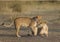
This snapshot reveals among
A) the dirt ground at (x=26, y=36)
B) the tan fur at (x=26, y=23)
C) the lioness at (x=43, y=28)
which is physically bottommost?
the dirt ground at (x=26, y=36)

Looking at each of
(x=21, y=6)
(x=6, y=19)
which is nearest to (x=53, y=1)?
(x=21, y=6)

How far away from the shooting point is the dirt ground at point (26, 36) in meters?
1.91

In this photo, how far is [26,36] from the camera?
2041 millimetres

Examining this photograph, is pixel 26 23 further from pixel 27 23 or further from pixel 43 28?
pixel 43 28

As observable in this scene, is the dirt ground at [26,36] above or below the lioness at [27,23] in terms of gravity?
below

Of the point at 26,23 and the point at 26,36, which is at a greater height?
the point at 26,23

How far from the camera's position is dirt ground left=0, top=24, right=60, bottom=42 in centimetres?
191

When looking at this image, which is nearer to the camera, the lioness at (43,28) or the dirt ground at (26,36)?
the dirt ground at (26,36)

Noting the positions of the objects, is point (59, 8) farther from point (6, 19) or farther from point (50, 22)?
point (6, 19)

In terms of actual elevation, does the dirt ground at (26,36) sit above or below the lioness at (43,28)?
below

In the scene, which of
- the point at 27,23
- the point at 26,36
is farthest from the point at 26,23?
the point at 26,36

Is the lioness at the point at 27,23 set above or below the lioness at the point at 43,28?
above

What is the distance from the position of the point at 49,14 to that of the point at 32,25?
55cm

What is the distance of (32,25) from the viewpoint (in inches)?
77.2
